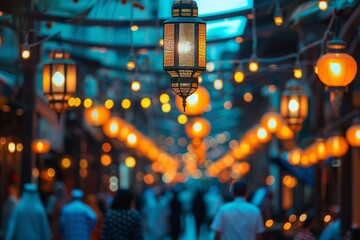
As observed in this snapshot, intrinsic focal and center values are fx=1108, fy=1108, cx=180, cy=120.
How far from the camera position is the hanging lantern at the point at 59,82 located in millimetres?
14109

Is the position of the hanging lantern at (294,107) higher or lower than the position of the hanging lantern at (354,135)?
higher

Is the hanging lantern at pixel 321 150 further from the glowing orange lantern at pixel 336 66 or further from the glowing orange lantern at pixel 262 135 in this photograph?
the glowing orange lantern at pixel 336 66

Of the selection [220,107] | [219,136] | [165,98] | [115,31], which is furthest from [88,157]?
[219,136]

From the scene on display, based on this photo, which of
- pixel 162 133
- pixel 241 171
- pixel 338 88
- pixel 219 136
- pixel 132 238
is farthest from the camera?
pixel 219 136

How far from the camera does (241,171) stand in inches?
2178

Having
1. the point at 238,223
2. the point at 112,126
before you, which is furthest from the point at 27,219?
the point at 112,126

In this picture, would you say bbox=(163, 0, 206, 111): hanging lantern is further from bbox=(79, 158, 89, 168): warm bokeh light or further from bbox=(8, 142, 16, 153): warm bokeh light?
bbox=(79, 158, 89, 168): warm bokeh light

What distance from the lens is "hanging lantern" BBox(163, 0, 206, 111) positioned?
10195 mm

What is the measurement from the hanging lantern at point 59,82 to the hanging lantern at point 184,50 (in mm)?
3943

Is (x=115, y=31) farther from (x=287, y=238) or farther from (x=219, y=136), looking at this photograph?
(x=219, y=136)

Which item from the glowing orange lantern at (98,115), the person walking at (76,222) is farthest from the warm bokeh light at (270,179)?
the person walking at (76,222)

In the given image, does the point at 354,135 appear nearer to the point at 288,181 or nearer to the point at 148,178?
the point at 288,181

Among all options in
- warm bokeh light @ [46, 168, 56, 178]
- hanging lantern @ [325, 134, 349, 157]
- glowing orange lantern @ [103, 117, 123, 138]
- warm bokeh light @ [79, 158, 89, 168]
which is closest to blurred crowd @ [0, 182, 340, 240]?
hanging lantern @ [325, 134, 349, 157]

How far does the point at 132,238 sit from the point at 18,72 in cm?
838
